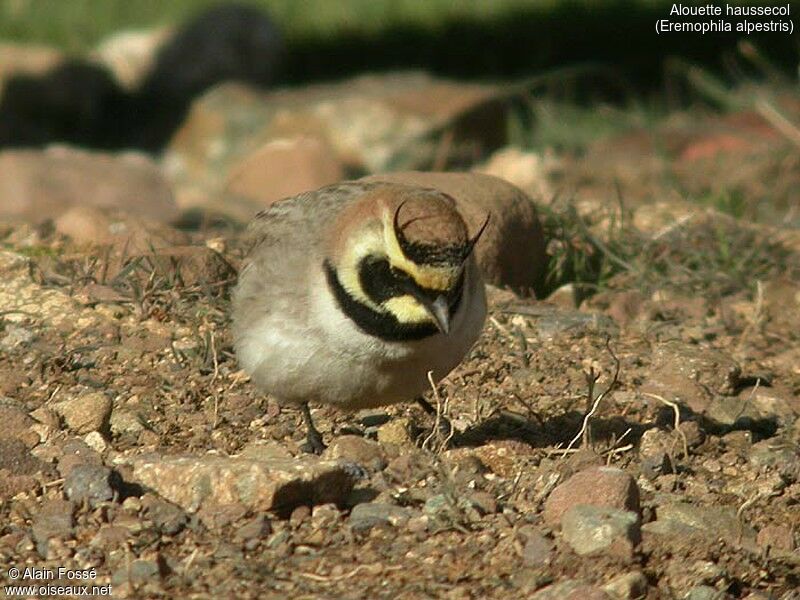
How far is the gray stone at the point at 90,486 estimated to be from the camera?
4.46m

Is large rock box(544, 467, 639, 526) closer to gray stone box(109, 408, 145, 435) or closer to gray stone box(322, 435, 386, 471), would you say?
gray stone box(322, 435, 386, 471)

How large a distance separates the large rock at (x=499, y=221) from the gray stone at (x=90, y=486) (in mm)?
2023

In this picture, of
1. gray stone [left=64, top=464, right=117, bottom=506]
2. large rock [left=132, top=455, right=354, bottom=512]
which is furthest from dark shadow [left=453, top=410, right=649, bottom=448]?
gray stone [left=64, top=464, right=117, bottom=506]

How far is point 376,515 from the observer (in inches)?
173

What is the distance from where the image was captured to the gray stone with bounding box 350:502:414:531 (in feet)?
14.3

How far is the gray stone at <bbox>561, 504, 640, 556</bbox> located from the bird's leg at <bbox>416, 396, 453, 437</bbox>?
2.70 feet

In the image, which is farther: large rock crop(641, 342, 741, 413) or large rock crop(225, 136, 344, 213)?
large rock crop(225, 136, 344, 213)

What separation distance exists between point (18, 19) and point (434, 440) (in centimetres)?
1186

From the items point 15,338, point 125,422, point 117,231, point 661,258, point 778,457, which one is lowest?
point 778,457

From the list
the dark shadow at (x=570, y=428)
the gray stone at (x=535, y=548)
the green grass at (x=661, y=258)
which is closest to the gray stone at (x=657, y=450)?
the dark shadow at (x=570, y=428)

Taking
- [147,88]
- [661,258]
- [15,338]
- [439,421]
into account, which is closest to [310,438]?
[439,421]

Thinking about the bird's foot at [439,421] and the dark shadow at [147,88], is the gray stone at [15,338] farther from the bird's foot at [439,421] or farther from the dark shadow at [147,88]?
the dark shadow at [147,88]

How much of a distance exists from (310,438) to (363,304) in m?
0.66

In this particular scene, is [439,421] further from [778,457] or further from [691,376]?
[691,376]
